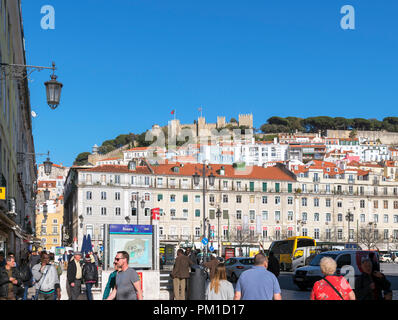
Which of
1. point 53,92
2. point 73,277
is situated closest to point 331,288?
point 53,92

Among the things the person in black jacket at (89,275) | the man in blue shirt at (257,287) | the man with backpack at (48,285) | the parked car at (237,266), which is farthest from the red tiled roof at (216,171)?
the man in blue shirt at (257,287)

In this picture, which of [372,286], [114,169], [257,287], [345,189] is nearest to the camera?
[257,287]

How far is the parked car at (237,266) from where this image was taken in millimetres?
34094

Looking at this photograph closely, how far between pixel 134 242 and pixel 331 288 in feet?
33.2

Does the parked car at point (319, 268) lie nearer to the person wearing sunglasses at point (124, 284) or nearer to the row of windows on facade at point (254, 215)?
the person wearing sunglasses at point (124, 284)

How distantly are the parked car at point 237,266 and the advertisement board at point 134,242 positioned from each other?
1690 centimetres

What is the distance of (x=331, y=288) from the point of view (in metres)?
7.95

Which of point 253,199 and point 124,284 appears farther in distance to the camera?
point 253,199

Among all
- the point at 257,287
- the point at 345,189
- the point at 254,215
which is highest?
the point at 345,189

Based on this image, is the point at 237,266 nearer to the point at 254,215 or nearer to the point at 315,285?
the point at 315,285

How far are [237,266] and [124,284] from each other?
2621 centimetres

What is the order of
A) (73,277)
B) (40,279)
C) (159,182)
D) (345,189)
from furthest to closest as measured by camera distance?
(345,189) → (159,182) → (73,277) → (40,279)

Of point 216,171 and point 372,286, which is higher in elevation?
point 216,171

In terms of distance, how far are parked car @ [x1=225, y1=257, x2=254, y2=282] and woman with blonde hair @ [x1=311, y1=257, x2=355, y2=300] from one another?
25956 millimetres
